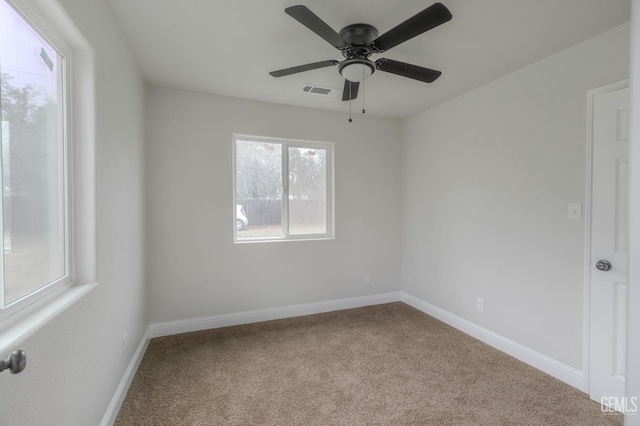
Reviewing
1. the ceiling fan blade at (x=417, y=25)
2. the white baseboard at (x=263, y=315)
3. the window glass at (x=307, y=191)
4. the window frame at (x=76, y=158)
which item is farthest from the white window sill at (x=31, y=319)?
the window glass at (x=307, y=191)

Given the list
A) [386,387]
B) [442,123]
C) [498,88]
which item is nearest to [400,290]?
[386,387]

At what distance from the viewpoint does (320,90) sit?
2865 mm

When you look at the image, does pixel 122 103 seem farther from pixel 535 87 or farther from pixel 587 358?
pixel 587 358

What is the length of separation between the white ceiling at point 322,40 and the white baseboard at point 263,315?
7.97 ft

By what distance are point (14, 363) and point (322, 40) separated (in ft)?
7.38

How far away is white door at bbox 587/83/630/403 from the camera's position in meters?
1.87

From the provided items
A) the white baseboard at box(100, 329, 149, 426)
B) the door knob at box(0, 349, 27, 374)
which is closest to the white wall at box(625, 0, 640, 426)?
the door knob at box(0, 349, 27, 374)

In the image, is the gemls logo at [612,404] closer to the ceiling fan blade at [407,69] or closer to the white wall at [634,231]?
the white wall at [634,231]

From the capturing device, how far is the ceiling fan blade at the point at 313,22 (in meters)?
1.41

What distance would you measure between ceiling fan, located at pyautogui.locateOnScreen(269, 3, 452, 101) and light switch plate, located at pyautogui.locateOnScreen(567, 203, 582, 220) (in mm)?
1423

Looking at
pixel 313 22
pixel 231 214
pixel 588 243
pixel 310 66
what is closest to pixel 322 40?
pixel 310 66

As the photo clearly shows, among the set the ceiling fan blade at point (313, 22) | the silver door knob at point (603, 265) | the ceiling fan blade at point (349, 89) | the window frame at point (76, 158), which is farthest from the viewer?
the ceiling fan blade at point (349, 89)

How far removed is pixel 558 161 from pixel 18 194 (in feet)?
10.6

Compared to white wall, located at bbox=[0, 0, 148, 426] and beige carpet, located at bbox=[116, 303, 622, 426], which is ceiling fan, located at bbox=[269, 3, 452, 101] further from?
beige carpet, located at bbox=[116, 303, 622, 426]
